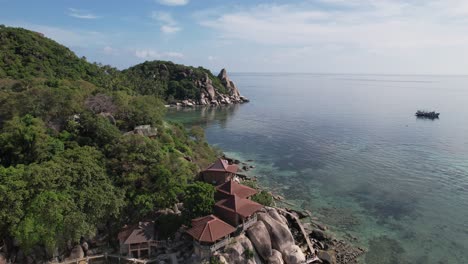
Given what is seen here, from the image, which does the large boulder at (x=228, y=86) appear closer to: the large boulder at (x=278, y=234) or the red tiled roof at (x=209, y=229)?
→ the large boulder at (x=278, y=234)

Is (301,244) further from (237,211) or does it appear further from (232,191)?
(232,191)

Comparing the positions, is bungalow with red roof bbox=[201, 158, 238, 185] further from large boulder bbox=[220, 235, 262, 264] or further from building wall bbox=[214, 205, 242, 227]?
large boulder bbox=[220, 235, 262, 264]

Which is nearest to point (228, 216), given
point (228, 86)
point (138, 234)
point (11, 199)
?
point (138, 234)

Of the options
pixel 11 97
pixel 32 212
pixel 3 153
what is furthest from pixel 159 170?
pixel 11 97

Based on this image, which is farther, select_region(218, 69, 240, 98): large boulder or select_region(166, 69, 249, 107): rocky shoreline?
select_region(218, 69, 240, 98): large boulder

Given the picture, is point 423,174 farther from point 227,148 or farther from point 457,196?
point 227,148

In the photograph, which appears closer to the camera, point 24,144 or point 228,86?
point 24,144

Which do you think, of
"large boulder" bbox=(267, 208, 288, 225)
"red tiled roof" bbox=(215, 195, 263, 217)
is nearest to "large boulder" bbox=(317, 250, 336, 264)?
"large boulder" bbox=(267, 208, 288, 225)
